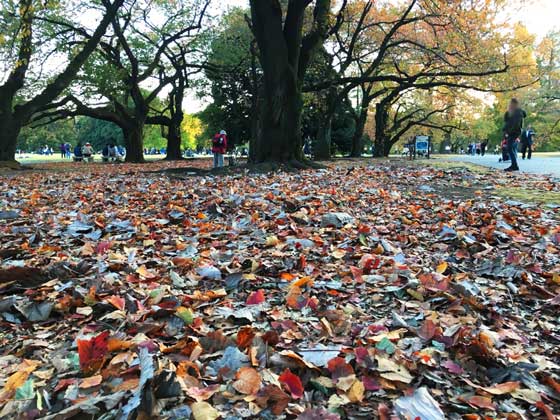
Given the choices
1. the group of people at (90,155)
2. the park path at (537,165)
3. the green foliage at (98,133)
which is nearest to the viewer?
the park path at (537,165)

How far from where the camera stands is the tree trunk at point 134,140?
23781 millimetres

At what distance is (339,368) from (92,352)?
36.2 inches

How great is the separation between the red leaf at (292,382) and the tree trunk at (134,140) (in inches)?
944

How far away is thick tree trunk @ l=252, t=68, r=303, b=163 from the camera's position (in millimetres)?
10477

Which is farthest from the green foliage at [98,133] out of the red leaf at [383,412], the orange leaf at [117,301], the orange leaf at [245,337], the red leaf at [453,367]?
the red leaf at [383,412]

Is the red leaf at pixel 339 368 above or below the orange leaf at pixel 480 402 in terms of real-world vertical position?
above

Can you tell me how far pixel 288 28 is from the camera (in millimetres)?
10688

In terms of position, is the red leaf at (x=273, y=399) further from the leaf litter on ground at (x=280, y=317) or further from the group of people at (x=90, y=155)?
the group of people at (x=90, y=155)

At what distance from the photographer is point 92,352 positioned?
164 centimetres

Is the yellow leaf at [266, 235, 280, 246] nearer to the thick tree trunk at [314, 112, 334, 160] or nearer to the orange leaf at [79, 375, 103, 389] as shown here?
the orange leaf at [79, 375, 103, 389]

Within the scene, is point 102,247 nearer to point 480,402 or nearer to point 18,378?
point 18,378

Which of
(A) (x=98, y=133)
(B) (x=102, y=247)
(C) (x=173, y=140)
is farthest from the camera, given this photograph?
(A) (x=98, y=133)

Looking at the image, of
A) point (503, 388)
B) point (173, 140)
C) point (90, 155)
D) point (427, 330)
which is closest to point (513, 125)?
point (427, 330)

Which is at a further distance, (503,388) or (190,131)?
(190,131)
